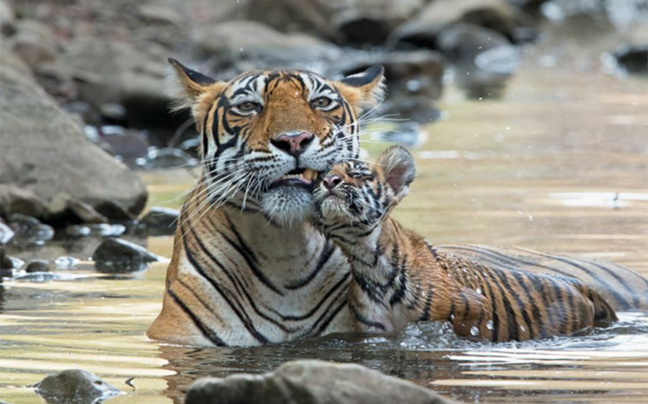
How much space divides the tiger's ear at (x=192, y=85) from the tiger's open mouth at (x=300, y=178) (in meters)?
0.79

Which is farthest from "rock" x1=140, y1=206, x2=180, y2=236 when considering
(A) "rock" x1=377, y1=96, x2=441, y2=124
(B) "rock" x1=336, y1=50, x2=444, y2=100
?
(B) "rock" x1=336, y1=50, x2=444, y2=100

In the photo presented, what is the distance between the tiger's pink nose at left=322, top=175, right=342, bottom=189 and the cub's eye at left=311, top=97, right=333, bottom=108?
448mm

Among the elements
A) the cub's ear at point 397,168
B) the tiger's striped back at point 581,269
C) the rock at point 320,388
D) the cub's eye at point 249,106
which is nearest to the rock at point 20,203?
the tiger's striped back at point 581,269

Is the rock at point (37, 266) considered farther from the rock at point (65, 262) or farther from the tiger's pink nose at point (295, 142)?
the tiger's pink nose at point (295, 142)

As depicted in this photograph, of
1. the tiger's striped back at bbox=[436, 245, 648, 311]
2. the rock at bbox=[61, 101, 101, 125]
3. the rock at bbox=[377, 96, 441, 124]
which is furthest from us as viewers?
the rock at bbox=[377, 96, 441, 124]

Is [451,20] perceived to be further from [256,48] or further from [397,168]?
[397,168]

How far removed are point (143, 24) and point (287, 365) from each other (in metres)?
19.6

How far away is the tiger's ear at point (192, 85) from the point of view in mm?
6384

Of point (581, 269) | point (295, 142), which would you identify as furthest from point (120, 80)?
point (295, 142)

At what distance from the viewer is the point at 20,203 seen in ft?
33.1

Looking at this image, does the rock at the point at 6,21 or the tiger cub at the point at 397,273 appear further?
the rock at the point at 6,21

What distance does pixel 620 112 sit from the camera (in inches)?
664

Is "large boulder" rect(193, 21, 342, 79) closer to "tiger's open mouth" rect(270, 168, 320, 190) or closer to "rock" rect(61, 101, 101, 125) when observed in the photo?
"rock" rect(61, 101, 101, 125)

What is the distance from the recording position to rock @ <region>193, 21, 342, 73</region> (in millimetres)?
22375
